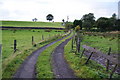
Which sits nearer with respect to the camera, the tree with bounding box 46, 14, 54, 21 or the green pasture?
the green pasture

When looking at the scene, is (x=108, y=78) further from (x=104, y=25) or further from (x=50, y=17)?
(x=50, y=17)

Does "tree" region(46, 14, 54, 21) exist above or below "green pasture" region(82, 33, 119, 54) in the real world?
above

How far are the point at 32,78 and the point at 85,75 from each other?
3627mm

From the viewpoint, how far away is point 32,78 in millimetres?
11438

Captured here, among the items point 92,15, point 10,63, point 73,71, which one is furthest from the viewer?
point 92,15

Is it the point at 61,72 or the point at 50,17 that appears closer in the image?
the point at 61,72

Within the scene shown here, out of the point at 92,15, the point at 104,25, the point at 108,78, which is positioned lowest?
the point at 108,78

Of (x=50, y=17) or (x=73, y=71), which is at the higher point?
(x=50, y=17)

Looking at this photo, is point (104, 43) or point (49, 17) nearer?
point (104, 43)

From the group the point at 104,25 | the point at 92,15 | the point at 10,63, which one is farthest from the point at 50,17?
the point at 10,63

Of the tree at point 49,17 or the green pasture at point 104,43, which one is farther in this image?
the tree at point 49,17

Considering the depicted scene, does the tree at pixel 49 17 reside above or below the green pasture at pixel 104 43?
above

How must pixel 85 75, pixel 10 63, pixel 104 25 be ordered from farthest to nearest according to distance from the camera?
pixel 104 25, pixel 10 63, pixel 85 75

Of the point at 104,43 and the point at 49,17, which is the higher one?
the point at 49,17
